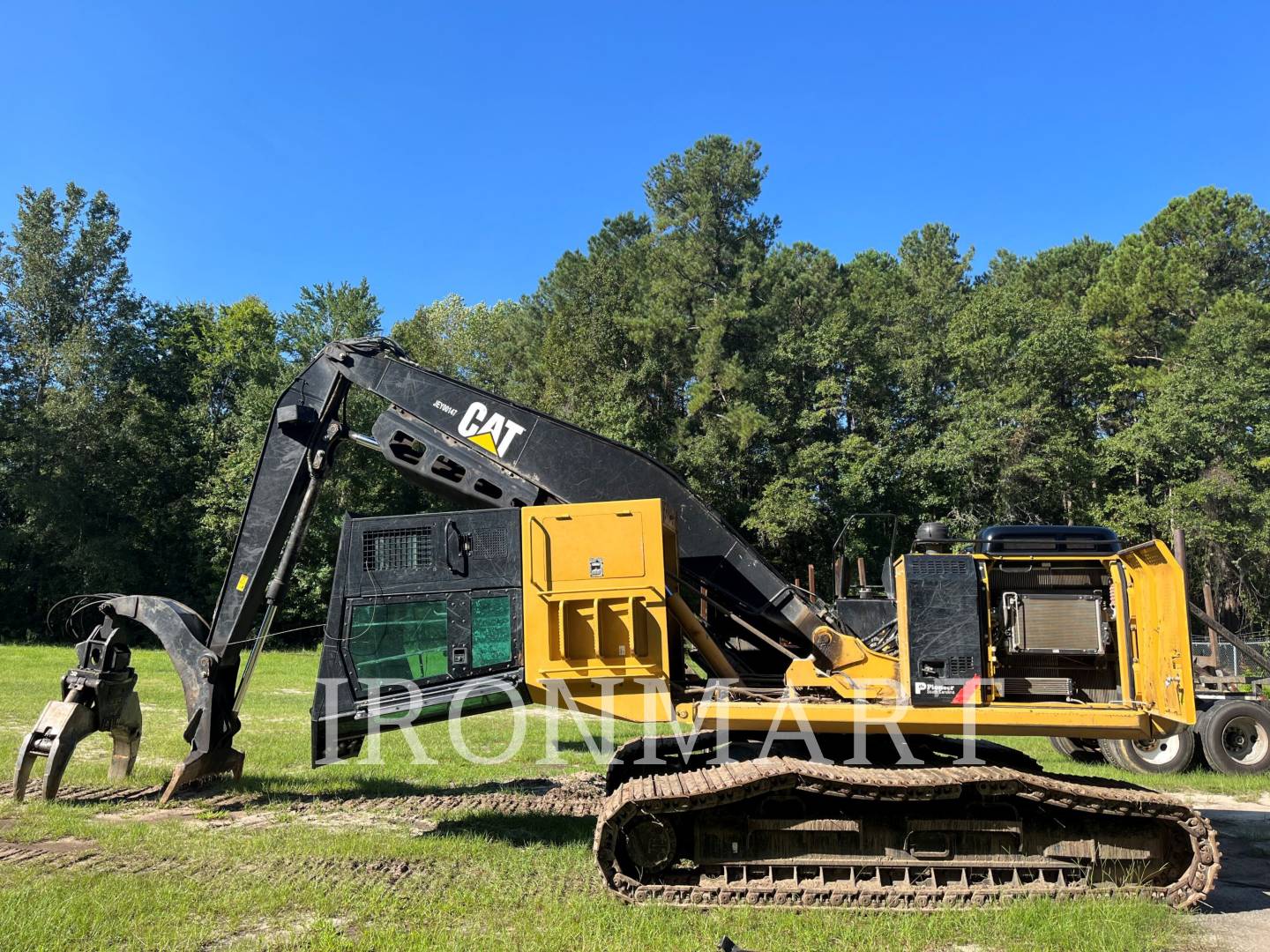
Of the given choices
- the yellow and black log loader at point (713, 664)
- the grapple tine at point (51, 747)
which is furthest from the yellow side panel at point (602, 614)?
the grapple tine at point (51, 747)

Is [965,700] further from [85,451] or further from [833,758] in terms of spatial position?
[85,451]

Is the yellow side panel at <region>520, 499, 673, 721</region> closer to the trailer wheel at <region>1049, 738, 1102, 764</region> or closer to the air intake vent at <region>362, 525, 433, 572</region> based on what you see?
the air intake vent at <region>362, 525, 433, 572</region>

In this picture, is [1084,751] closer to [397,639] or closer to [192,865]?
[397,639]

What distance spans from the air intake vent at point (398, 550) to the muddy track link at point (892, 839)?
2.20 m

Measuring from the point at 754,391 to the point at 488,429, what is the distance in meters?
26.4

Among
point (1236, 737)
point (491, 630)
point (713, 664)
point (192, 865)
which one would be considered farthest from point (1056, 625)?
point (1236, 737)

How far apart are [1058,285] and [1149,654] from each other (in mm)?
39960

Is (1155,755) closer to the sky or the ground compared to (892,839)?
closer to the ground

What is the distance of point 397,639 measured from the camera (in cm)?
634

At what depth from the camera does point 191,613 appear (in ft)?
26.1

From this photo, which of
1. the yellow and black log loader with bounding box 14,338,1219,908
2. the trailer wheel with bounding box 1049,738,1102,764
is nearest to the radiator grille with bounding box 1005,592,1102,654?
the yellow and black log loader with bounding box 14,338,1219,908

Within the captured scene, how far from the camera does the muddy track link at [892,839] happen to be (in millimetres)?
5367

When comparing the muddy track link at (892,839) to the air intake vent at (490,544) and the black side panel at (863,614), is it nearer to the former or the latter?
the air intake vent at (490,544)

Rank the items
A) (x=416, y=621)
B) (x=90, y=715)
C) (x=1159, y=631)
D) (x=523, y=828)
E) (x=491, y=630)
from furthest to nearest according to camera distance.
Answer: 1. (x=90, y=715)
2. (x=523, y=828)
3. (x=416, y=621)
4. (x=491, y=630)
5. (x=1159, y=631)
